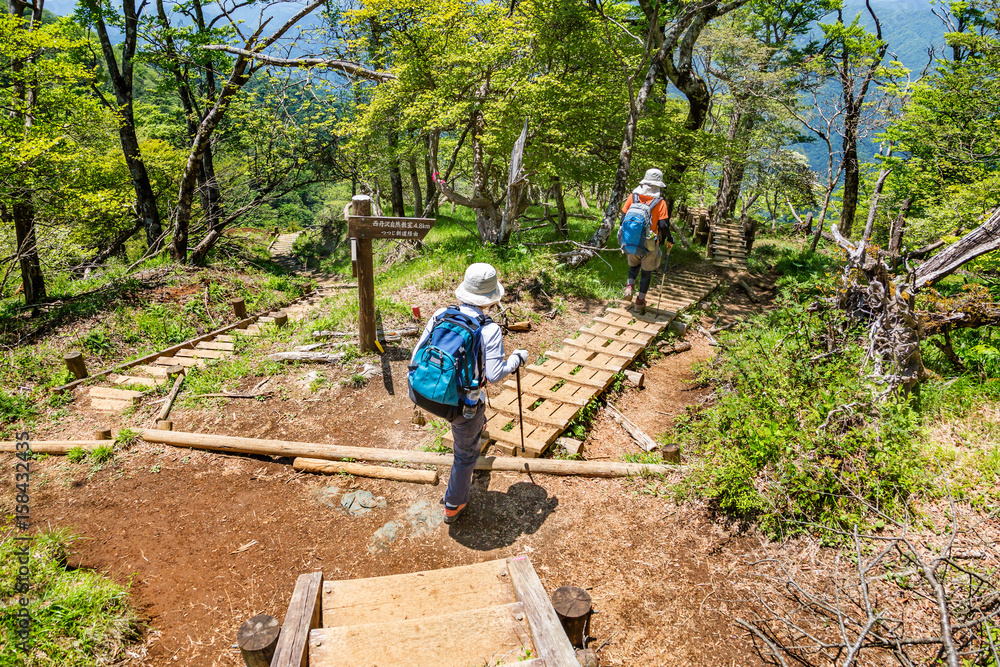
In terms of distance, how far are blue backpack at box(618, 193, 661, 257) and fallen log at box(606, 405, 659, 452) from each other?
3.34 metres

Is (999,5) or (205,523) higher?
(999,5)

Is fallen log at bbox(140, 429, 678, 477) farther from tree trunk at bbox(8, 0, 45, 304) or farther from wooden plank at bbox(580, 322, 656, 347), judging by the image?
tree trunk at bbox(8, 0, 45, 304)

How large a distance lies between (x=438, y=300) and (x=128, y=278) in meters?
7.64

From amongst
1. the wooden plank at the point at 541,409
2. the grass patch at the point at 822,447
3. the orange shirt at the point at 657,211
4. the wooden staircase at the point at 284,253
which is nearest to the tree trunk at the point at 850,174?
the orange shirt at the point at 657,211

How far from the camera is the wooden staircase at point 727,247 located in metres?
14.0

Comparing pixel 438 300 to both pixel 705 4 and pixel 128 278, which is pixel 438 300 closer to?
pixel 128 278

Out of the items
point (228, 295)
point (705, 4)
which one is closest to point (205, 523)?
point (228, 295)

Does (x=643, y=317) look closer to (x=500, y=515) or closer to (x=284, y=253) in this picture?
(x=500, y=515)

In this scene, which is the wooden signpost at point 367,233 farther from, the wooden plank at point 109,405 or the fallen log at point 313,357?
the wooden plank at point 109,405

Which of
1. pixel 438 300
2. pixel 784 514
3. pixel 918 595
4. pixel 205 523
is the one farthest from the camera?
pixel 438 300

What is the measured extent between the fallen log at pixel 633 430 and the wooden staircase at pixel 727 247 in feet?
29.5

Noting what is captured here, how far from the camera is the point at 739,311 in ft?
36.5

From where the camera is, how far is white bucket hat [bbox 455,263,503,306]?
4.11 metres

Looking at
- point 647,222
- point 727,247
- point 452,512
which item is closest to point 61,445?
point 452,512
